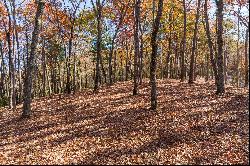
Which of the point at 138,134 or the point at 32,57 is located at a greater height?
the point at 32,57

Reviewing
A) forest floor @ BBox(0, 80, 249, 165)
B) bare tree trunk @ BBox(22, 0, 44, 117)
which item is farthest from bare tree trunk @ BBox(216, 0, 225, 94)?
bare tree trunk @ BBox(22, 0, 44, 117)

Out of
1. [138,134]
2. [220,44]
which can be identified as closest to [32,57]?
[138,134]

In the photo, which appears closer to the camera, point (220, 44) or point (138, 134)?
point (138, 134)

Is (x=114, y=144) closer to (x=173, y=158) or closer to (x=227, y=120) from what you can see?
(x=173, y=158)

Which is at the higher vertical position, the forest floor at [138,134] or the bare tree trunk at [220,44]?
the bare tree trunk at [220,44]

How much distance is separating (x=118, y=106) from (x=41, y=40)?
29748 millimetres

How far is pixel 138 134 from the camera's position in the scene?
55.1 feet

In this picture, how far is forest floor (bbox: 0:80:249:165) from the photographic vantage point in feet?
44.9

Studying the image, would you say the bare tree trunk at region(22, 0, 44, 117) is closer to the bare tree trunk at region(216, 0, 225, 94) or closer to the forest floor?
the forest floor

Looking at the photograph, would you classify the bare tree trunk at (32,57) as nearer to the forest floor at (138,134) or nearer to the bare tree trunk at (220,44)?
the forest floor at (138,134)

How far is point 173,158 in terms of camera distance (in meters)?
13.2

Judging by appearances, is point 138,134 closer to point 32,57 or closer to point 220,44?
point 220,44

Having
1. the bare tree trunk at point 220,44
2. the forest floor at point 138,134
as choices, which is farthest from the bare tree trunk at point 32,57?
the bare tree trunk at point 220,44

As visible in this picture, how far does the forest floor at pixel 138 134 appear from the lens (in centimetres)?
1368
